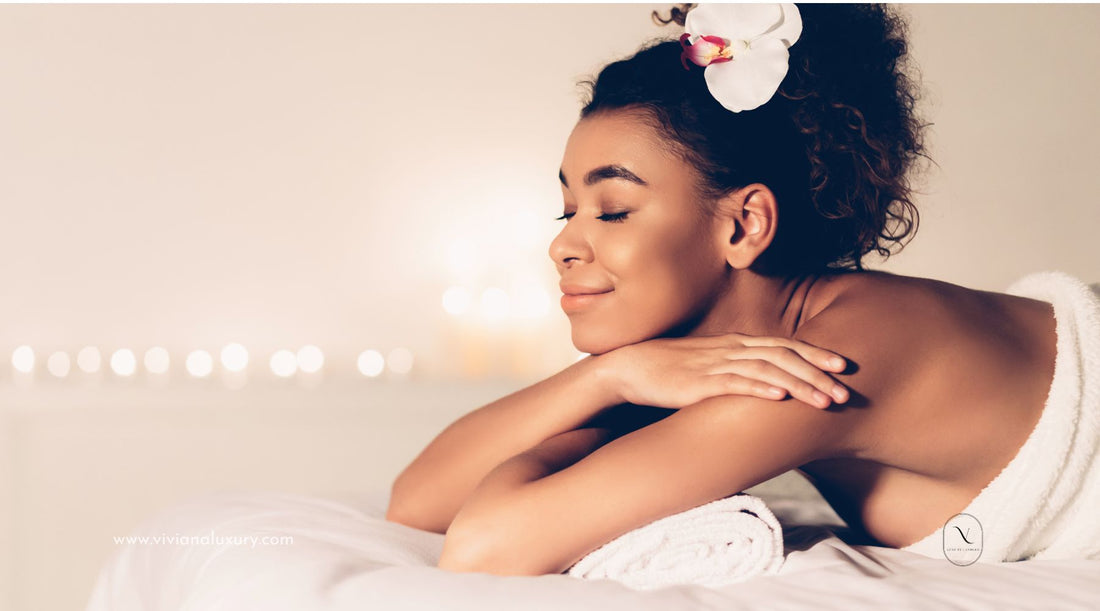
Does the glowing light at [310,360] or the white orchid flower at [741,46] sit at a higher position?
the white orchid flower at [741,46]

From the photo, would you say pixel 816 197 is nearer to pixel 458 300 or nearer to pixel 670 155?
pixel 670 155

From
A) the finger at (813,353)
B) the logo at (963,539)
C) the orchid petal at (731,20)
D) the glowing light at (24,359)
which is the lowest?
the glowing light at (24,359)

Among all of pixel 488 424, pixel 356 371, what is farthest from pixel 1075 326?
pixel 356 371

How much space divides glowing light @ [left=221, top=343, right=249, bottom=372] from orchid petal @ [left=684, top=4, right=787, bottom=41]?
2.02 metres

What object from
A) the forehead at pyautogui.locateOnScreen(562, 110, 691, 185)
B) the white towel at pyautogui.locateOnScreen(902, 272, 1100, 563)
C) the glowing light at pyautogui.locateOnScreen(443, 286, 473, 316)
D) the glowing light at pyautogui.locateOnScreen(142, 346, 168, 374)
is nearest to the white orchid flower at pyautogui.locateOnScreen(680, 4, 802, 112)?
the forehead at pyautogui.locateOnScreen(562, 110, 691, 185)

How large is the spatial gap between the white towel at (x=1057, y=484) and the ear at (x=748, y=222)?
39cm

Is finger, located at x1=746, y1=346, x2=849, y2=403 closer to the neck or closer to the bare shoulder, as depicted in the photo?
the bare shoulder

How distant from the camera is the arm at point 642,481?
1098 mm

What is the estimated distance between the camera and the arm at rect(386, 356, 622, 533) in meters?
1.42

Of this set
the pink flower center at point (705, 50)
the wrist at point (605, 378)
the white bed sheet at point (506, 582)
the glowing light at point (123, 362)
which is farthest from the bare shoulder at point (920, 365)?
the glowing light at point (123, 362)

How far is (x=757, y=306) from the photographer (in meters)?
1.46

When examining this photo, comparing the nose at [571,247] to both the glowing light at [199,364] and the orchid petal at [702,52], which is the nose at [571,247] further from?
the glowing light at [199,364]

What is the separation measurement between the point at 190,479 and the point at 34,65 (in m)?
1.33

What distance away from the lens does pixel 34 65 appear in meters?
3.01
